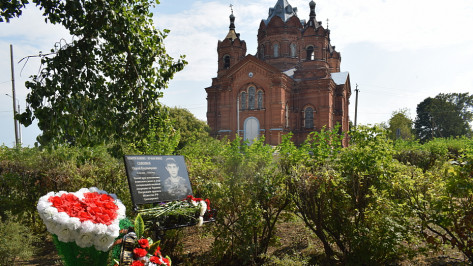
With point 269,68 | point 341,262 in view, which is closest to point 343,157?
point 341,262

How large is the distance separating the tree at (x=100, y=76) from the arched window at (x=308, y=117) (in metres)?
31.0

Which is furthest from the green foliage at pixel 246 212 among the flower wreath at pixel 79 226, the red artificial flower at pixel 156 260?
the flower wreath at pixel 79 226

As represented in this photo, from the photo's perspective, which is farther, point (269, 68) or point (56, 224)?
point (269, 68)

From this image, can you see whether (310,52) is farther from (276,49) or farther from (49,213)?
(49,213)

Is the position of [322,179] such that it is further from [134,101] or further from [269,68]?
[269,68]

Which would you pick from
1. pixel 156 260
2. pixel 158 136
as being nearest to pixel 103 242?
pixel 156 260

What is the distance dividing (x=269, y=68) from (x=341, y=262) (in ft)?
103

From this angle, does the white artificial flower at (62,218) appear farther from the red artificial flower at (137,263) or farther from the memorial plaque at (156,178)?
the memorial plaque at (156,178)

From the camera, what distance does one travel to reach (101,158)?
8.36 metres

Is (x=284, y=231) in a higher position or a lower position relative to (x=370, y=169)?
lower

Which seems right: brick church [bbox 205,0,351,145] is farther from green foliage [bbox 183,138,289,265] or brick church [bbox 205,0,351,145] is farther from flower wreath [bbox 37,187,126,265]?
flower wreath [bbox 37,187,126,265]

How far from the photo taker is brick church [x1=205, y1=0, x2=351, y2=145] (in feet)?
114

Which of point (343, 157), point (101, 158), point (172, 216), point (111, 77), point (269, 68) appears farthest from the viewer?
point (269, 68)

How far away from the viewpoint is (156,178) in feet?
15.0
